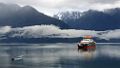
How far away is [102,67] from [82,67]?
9.18m

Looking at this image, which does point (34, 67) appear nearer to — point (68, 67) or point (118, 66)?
point (68, 67)

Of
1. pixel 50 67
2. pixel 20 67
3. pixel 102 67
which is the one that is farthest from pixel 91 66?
pixel 20 67

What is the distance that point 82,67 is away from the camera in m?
158

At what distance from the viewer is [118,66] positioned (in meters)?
160

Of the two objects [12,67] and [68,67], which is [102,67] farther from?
[12,67]

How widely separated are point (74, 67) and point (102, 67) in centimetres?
1268

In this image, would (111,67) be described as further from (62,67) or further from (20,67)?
(20,67)

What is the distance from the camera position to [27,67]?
158000 mm

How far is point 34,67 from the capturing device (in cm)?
→ 15725

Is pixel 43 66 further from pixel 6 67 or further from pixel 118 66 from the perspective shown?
pixel 118 66

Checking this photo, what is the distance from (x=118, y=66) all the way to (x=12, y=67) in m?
48.0

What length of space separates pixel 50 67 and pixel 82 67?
14.4 metres

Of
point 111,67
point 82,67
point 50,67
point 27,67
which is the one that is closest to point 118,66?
point 111,67

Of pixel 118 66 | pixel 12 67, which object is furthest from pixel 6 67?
pixel 118 66
